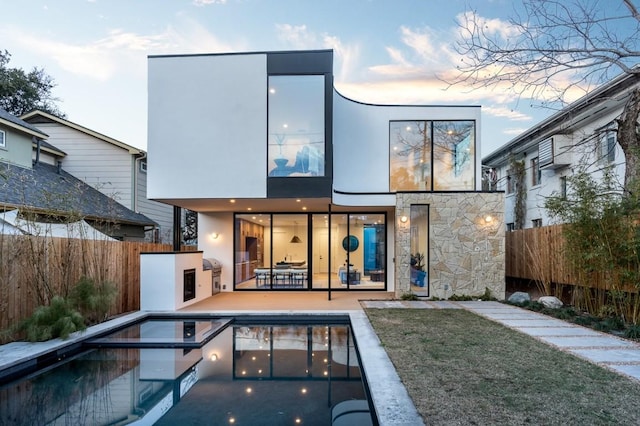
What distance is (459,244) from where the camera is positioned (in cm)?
1028

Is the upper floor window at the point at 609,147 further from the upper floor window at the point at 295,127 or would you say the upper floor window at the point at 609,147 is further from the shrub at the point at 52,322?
the shrub at the point at 52,322

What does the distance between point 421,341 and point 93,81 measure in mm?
15123

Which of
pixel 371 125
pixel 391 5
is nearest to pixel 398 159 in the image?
pixel 371 125

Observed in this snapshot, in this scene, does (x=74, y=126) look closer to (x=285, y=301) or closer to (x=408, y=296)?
(x=285, y=301)

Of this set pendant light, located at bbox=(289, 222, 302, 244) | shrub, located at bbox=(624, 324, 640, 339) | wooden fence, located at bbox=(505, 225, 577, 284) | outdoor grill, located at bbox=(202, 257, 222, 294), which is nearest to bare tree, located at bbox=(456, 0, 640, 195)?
shrub, located at bbox=(624, 324, 640, 339)

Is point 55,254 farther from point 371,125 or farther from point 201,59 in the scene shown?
point 371,125

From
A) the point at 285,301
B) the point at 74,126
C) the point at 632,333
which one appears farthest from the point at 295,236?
the point at 74,126

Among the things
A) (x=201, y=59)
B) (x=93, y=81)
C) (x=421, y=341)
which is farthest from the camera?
(x=93, y=81)

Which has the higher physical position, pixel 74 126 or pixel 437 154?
pixel 74 126

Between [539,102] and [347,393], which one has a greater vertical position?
[539,102]

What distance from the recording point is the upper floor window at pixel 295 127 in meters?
9.10

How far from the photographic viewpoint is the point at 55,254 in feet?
21.7

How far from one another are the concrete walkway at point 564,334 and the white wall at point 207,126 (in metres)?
4.47

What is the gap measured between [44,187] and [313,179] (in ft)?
28.1
